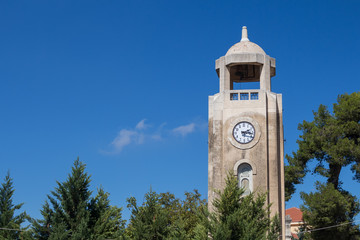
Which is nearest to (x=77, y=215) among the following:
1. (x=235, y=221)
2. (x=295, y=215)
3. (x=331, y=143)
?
(x=235, y=221)

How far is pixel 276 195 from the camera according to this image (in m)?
30.3

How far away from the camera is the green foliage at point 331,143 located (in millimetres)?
38250

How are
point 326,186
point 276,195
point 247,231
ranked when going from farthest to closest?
point 326,186
point 276,195
point 247,231

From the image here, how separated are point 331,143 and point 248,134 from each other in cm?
1050

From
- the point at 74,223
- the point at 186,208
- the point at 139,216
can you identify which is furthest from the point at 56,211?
the point at 186,208

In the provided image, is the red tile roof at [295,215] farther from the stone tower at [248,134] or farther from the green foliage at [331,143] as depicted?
the stone tower at [248,134]

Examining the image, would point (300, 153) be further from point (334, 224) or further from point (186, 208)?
point (186, 208)

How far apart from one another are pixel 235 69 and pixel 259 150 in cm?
656

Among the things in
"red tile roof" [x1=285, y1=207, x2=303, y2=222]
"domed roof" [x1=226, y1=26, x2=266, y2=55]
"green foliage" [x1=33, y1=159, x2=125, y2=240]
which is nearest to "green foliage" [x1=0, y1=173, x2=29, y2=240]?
"green foliage" [x1=33, y1=159, x2=125, y2=240]

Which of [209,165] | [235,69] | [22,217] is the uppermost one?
[235,69]

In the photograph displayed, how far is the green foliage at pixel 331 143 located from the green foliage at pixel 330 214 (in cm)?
219

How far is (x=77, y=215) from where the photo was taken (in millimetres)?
27297

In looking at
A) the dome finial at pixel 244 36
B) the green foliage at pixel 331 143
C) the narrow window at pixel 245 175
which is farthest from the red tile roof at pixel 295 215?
the narrow window at pixel 245 175

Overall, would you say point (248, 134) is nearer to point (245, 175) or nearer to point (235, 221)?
point (245, 175)
